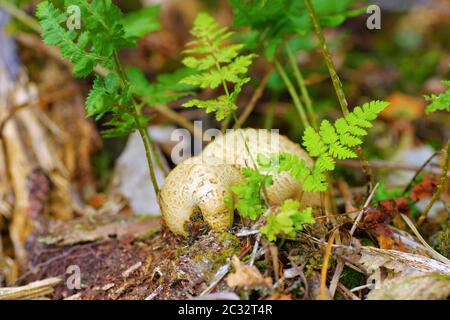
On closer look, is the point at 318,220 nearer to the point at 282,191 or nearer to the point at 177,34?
the point at 282,191

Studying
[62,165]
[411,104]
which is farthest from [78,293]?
[411,104]

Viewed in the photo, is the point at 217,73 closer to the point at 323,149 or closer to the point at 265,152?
the point at 265,152

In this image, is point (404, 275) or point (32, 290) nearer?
point (404, 275)

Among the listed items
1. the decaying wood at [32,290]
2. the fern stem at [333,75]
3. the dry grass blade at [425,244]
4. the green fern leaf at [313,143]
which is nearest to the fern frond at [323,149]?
the green fern leaf at [313,143]

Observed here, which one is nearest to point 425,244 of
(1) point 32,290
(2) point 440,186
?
(2) point 440,186

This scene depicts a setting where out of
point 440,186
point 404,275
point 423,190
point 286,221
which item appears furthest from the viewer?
point 423,190

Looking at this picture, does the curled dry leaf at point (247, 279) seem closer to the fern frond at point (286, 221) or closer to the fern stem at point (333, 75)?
the fern frond at point (286, 221)
